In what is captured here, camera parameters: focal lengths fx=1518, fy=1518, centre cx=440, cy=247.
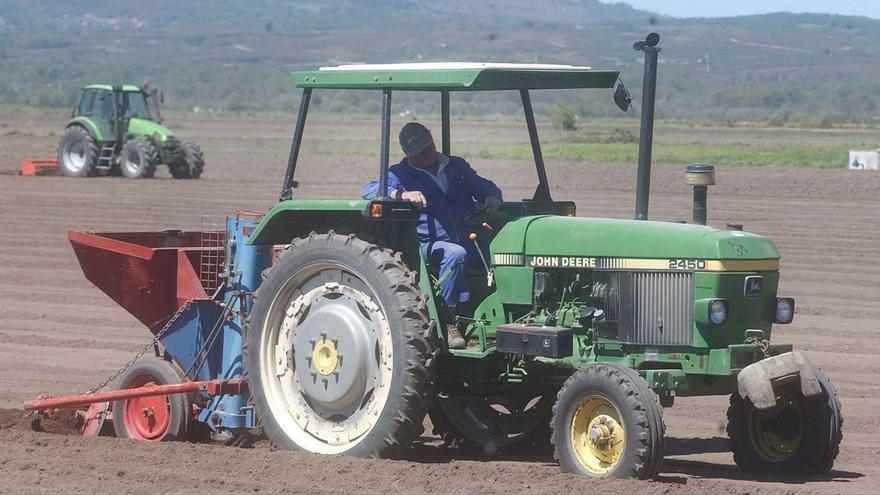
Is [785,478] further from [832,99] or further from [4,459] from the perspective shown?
[832,99]

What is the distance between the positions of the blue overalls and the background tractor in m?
0.09

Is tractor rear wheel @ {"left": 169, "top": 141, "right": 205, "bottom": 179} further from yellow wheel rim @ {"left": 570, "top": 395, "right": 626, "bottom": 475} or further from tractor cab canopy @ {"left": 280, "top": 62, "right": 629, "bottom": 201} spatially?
yellow wheel rim @ {"left": 570, "top": 395, "right": 626, "bottom": 475}

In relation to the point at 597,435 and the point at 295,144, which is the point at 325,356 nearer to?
the point at 295,144

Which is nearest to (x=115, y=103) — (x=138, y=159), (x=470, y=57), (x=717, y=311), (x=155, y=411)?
(x=138, y=159)

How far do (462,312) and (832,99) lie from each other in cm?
9900

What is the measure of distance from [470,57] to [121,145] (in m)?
104

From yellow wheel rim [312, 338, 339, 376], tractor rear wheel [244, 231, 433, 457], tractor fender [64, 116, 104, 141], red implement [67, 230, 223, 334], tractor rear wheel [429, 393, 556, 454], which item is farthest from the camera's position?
tractor fender [64, 116, 104, 141]

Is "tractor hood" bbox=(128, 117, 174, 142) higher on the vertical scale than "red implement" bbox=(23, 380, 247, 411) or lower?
higher

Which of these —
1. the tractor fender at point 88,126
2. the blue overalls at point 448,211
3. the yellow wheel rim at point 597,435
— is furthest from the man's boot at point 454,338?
the tractor fender at point 88,126

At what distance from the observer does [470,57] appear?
13312 centimetres

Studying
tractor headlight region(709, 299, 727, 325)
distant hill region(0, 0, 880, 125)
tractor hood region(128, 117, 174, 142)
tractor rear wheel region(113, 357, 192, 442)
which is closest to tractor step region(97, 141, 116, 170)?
tractor hood region(128, 117, 174, 142)

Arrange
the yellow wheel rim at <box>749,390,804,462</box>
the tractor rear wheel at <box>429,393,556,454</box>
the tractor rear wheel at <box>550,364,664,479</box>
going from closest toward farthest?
the tractor rear wheel at <box>550,364,664,479</box>, the yellow wheel rim at <box>749,390,804,462</box>, the tractor rear wheel at <box>429,393,556,454</box>

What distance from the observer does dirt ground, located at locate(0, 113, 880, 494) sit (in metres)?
6.82

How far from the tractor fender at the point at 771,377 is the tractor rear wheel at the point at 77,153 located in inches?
962
